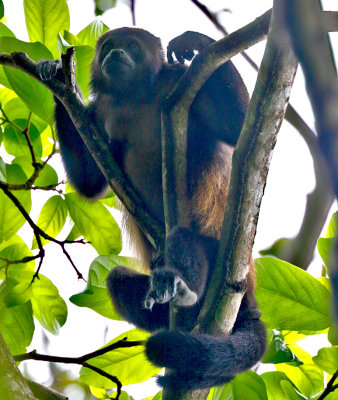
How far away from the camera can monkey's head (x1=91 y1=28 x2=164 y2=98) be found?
3906 mm

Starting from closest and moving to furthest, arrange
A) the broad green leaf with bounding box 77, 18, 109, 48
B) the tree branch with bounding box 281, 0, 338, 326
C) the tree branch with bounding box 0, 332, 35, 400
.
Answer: the tree branch with bounding box 281, 0, 338, 326 < the tree branch with bounding box 0, 332, 35, 400 < the broad green leaf with bounding box 77, 18, 109, 48

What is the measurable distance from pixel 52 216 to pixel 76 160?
0.45 meters

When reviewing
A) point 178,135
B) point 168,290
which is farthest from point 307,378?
point 178,135

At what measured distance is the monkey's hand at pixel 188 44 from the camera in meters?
3.14

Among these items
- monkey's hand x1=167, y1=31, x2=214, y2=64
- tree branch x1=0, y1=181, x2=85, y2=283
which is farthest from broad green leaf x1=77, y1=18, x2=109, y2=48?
tree branch x1=0, y1=181, x2=85, y2=283

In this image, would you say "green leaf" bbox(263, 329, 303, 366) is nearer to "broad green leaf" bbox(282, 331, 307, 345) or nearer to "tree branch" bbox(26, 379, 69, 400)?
"broad green leaf" bbox(282, 331, 307, 345)

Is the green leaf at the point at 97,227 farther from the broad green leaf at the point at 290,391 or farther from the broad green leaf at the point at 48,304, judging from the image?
the broad green leaf at the point at 290,391

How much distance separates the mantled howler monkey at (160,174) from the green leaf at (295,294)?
0.79 feet

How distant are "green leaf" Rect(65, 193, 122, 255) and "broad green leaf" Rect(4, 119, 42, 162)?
0.49 m

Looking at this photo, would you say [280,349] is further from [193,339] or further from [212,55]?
[212,55]

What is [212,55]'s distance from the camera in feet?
8.04

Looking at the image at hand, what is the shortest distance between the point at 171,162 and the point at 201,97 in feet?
2.73

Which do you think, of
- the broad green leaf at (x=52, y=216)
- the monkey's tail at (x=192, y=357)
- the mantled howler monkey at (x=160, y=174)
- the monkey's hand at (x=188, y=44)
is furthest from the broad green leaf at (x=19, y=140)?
the monkey's tail at (x=192, y=357)

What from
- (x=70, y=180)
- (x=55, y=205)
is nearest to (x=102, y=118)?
(x=70, y=180)
